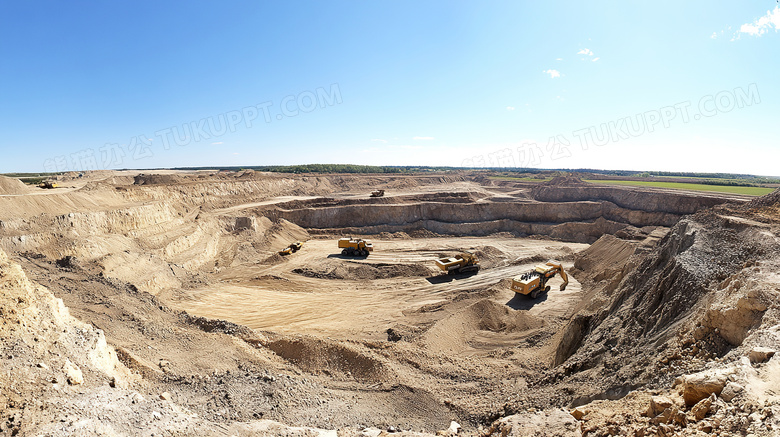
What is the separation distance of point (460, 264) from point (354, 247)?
868cm

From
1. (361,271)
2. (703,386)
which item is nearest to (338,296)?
(361,271)

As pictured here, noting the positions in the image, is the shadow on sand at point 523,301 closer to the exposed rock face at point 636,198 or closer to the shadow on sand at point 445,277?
the shadow on sand at point 445,277

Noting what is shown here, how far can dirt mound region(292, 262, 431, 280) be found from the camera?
2316 cm

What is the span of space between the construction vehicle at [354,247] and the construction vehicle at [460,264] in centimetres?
685

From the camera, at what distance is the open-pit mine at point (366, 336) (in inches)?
221

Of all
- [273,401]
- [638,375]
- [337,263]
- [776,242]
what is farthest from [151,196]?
[776,242]

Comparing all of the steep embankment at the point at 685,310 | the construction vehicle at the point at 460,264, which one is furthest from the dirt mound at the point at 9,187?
the steep embankment at the point at 685,310

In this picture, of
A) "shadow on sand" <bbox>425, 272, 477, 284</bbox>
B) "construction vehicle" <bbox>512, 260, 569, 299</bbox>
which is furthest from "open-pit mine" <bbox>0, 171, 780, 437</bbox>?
"construction vehicle" <bbox>512, 260, 569, 299</bbox>

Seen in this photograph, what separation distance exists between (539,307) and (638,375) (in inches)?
445

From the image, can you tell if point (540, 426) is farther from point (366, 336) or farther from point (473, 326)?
point (366, 336)

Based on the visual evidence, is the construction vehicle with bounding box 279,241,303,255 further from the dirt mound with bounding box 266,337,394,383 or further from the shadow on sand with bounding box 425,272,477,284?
the dirt mound with bounding box 266,337,394,383

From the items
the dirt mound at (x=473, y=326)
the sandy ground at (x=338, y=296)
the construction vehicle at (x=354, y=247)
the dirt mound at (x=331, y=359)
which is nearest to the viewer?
the dirt mound at (x=331, y=359)

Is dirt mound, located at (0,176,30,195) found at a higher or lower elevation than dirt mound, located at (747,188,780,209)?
higher

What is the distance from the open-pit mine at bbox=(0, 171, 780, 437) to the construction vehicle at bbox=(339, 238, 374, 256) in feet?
1.87
